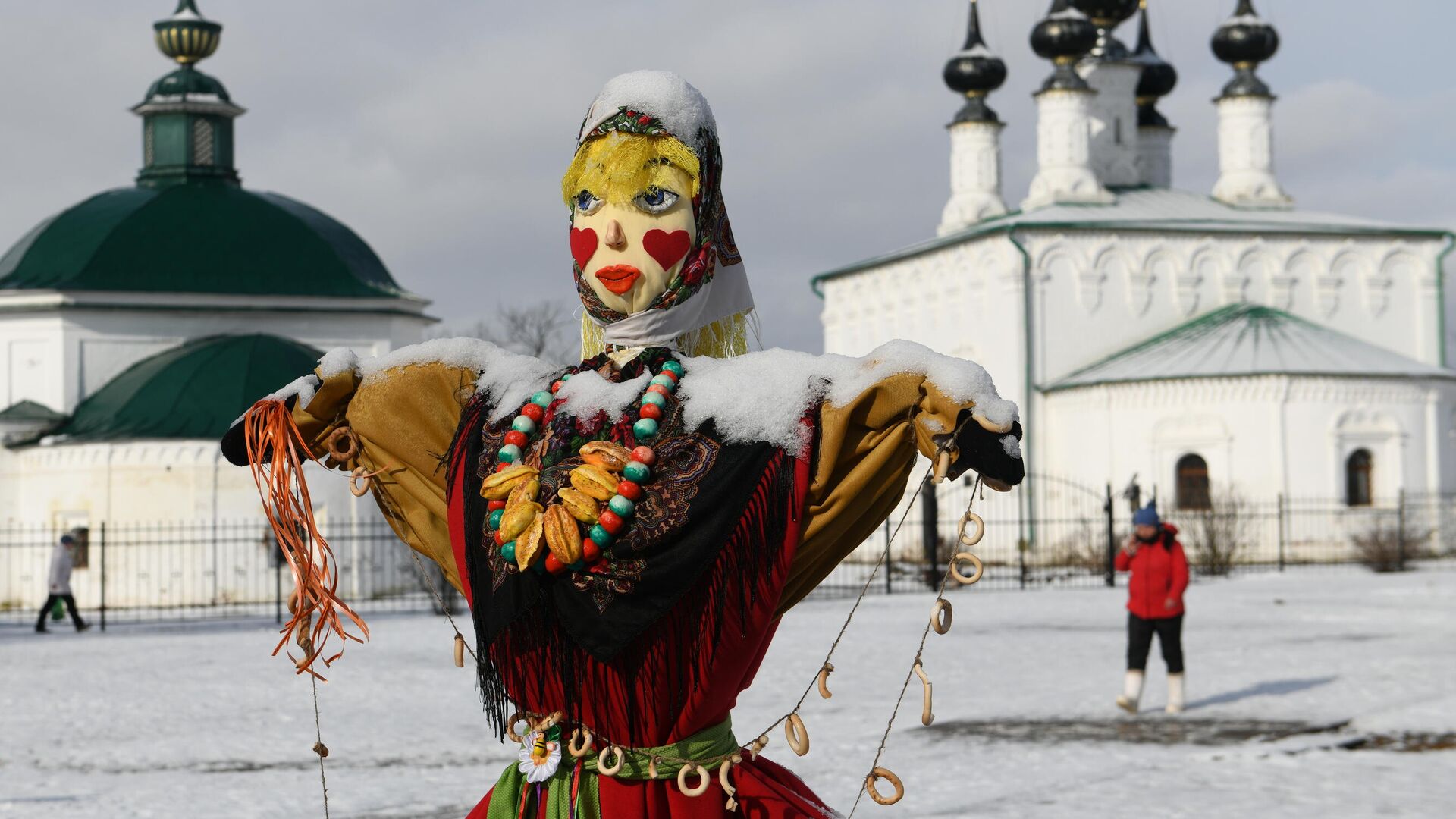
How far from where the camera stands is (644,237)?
3275 mm

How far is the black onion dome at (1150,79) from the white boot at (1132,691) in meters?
37.1

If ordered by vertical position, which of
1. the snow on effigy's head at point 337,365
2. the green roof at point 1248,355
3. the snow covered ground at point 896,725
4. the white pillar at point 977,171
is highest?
the white pillar at point 977,171

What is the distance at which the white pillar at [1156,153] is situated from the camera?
46438 mm

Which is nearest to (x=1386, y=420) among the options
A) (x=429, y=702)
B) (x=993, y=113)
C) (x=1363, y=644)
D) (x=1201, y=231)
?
(x=1201, y=231)

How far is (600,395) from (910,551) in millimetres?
35567

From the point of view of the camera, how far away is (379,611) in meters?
25.9

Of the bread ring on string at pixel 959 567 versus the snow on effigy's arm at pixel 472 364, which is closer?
the bread ring on string at pixel 959 567

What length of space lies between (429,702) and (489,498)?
32.8 feet

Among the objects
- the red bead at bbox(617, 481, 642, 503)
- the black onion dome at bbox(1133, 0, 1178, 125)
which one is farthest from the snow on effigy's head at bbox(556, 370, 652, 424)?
the black onion dome at bbox(1133, 0, 1178, 125)

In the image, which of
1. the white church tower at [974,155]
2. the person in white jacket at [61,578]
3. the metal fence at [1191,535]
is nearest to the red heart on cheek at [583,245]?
the person in white jacket at [61,578]

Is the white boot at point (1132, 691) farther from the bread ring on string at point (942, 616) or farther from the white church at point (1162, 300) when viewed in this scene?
the white church at point (1162, 300)

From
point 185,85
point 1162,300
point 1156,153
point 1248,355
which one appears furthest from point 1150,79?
point 185,85

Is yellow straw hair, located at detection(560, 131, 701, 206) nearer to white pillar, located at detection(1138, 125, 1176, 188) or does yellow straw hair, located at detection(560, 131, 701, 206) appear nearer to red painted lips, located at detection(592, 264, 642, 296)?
red painted lips, located at detection(592, 264, 642, 296)

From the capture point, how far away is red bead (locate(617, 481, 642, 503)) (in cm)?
298
